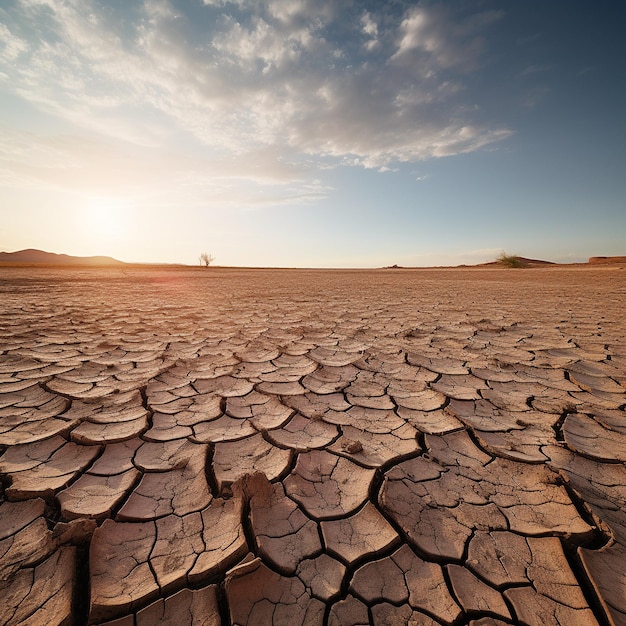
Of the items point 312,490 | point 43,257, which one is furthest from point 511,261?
point 43,257

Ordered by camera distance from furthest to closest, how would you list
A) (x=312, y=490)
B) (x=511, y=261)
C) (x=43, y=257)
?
1. (x=43, y=257)
2. (x=511, y=261)
3. (x=312, y=490)

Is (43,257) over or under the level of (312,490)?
over

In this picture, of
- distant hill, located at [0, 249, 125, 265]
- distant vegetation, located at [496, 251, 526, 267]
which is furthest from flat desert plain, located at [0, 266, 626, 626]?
distant hill, located at [0, 249, 125, 265]

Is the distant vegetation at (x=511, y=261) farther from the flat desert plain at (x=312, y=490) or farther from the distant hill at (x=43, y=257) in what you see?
the distant hill at (x=43, y=257)

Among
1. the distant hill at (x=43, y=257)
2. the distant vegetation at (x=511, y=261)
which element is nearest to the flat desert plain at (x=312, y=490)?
the distant vegetation at (x=511, y=261)

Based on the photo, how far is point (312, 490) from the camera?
101cm

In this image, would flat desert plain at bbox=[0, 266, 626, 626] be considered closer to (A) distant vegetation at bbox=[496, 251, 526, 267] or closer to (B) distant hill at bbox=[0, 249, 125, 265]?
(A) distant vegetation at bbox=[496, 251, 526, 267]

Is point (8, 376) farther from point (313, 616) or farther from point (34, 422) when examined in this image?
point (313, 616)

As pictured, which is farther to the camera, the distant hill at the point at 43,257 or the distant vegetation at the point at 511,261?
the distant hill at the point at 43,257

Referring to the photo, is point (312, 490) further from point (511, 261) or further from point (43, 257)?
point (43, 257)

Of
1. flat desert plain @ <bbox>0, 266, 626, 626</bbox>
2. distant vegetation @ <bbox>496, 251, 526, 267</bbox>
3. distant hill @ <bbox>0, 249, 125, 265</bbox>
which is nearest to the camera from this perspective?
flat desert plain @ <bbox>0, 266, 626, 626</bbox>

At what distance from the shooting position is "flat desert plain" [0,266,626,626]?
687 mm

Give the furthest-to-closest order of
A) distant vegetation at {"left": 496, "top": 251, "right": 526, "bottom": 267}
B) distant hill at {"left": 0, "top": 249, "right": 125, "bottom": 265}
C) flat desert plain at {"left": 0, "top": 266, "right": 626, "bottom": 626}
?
distant hill at {"left": 0, "top": 249, "right": 125, "bottom": 265}, distant vegetation at {"left": 496, "top": 251, "right": 526, "bottom": 267}, flat desert plain at {"left": 0, "top": 266, "right": 626, "bottom": 626}

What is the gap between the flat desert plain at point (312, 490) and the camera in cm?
69
